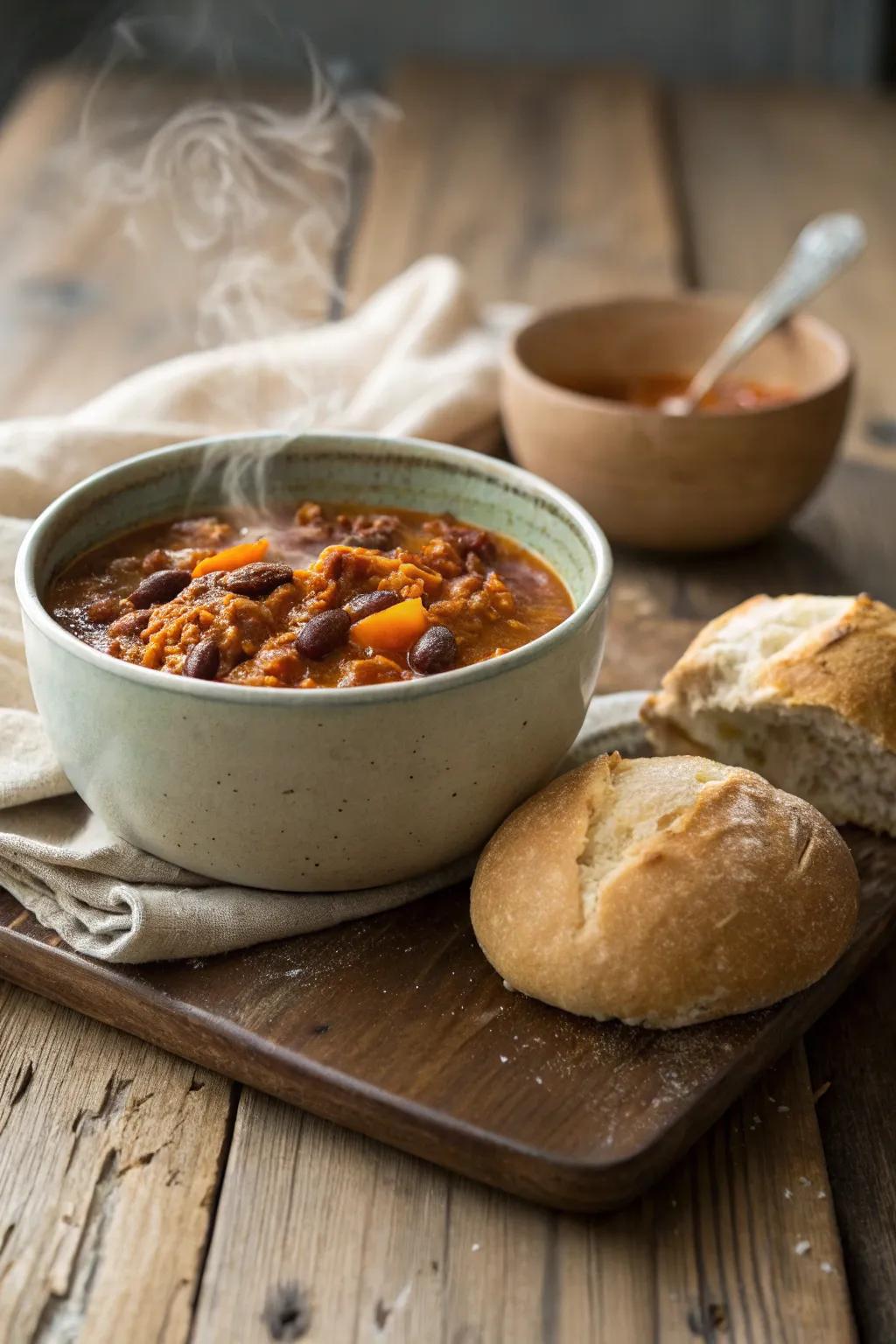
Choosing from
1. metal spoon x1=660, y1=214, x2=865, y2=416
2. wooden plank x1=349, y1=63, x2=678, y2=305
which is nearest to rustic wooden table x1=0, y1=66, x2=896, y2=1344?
metal spoon x1=660, y1=214, x2=865, y2=416

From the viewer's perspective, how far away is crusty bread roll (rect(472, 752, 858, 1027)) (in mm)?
2082

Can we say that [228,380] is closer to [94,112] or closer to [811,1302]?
[811,1302]

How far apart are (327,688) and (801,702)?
0.82 meters

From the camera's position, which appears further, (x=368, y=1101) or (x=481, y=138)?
(x=481, y=138)

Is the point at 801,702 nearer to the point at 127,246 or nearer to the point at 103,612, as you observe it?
the point at 103,612

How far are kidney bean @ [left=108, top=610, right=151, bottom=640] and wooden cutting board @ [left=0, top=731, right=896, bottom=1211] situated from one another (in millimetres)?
445

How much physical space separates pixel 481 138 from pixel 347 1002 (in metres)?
5.38

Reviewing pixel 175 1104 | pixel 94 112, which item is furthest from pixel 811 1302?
pixel 94 112

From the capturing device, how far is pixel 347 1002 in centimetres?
217

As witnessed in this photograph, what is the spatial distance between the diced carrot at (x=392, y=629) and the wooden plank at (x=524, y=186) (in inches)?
115

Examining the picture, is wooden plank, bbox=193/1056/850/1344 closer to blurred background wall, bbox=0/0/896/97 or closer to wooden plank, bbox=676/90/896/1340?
wooden plank, bbox=676/90/896/1340

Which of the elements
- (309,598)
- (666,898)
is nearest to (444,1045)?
(666,898)

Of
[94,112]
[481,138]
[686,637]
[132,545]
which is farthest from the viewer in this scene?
[481,138]

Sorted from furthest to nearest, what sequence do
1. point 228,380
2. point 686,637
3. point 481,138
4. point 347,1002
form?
point 481,138
point 228,380
point 686,637
point 347,1002
